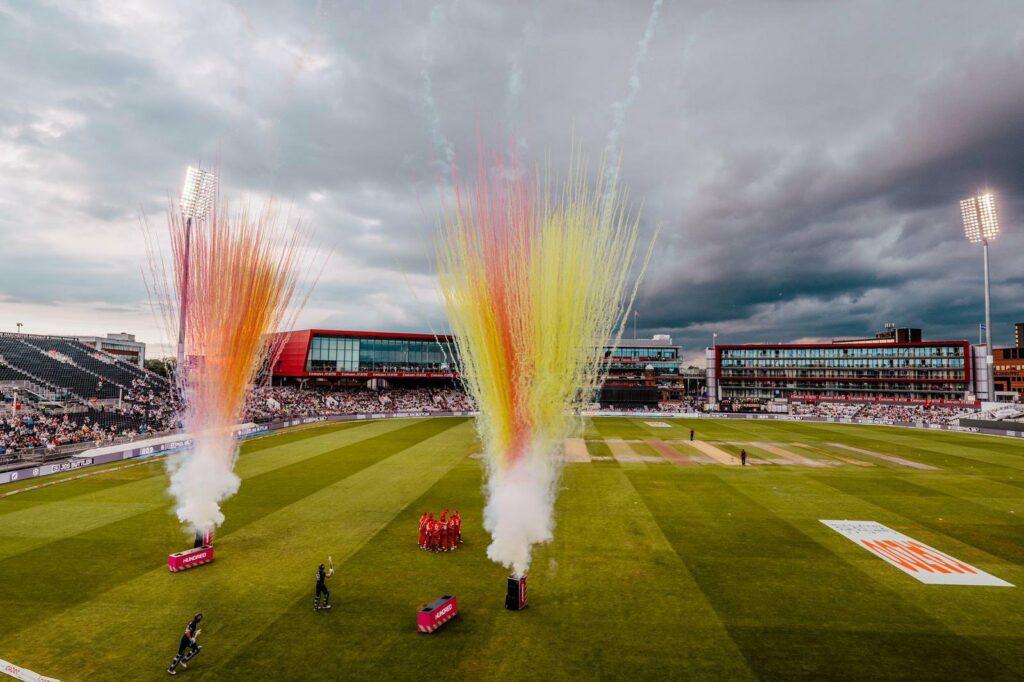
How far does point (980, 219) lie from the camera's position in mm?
71812

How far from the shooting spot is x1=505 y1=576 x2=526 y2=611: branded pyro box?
14.4 metres

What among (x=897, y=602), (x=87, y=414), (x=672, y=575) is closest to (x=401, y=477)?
(x=672, y=575)

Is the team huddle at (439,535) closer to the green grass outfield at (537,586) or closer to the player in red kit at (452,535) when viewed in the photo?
the player in red kit at (452,535)

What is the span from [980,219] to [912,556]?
76.5 m

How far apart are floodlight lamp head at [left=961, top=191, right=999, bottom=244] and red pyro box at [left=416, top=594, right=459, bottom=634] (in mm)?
90157

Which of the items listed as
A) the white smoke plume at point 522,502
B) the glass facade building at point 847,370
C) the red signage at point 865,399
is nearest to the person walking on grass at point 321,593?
the white smoke plume at point 522,502

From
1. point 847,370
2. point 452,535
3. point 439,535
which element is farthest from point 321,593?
point 847,370

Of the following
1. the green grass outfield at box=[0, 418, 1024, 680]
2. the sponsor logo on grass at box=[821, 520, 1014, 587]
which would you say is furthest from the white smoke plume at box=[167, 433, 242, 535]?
the sponsor logo on grass at box=[821, 520, 1014, 587]

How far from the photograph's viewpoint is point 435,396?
9231 centimetres

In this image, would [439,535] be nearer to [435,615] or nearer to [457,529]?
[457,529]

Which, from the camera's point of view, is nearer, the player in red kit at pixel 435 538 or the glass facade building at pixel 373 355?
the player in red kit at pixel 435 538

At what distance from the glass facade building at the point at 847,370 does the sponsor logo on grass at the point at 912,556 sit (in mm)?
110985

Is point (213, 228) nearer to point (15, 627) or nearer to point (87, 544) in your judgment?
point (15, 627)

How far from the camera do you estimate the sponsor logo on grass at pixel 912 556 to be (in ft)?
55.8
